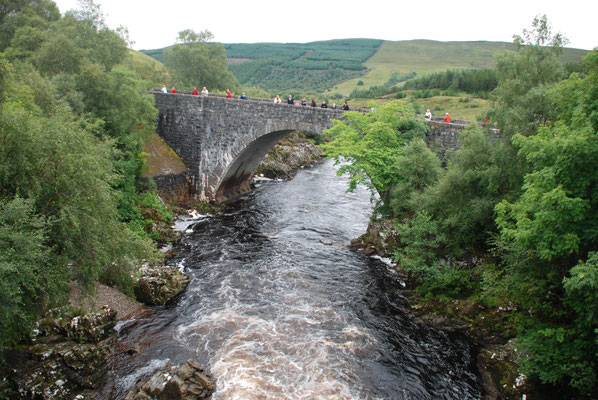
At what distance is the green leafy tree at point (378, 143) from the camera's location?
2606cm

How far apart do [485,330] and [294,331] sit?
27.8 ft

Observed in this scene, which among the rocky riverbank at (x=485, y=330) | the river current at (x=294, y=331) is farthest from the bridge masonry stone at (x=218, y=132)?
the rocky riverbank at (x=485, y=330)

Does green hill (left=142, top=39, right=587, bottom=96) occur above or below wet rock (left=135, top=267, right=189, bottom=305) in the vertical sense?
above

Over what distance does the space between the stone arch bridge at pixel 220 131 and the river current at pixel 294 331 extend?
9.80 m

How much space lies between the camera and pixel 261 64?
7037 inches

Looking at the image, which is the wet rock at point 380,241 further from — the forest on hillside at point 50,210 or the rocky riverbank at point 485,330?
the forest on hillside at point 50,210

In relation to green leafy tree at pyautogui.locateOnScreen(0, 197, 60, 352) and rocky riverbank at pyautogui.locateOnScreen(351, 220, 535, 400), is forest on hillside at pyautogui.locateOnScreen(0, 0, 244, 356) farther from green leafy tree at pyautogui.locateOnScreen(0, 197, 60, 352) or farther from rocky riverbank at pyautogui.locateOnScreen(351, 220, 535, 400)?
rocky riverbank at pyautogui.locateOnScreen(351, 220, 535, 400)

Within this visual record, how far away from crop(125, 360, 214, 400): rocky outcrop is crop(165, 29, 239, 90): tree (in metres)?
50.7

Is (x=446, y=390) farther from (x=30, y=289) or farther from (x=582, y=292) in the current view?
(x=30, y=289)

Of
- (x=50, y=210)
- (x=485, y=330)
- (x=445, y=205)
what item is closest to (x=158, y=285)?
(x=50, y=210)

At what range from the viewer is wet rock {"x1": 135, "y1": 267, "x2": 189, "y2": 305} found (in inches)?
803

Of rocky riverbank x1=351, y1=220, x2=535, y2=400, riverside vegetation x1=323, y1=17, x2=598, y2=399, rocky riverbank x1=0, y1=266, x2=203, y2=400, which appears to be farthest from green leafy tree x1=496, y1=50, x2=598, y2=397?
rocky riverbank x1=0, y1=266, x2=203, y2=400

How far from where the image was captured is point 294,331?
17797 mm

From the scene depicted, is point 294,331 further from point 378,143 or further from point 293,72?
point 293,72
